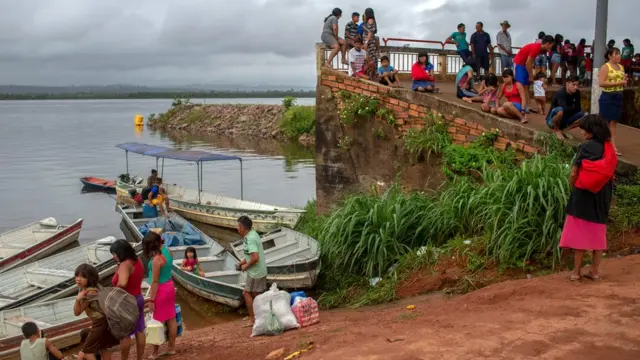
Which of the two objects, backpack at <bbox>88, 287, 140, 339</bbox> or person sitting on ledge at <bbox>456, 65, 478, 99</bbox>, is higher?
person sitting on ledge at <bbox>456, 65, 478, 99</bbox>

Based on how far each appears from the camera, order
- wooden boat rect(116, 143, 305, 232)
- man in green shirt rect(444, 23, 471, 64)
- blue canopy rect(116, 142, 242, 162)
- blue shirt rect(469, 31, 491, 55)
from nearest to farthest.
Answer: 1. blue shirt rect(469, 31, 491, 55)
2. man in green shirt rect(444, 23, 471, 64)
3. wooden boat rect(116, 143, 305, 232)
4. blue canopy rect(116, 142, 242, 162)

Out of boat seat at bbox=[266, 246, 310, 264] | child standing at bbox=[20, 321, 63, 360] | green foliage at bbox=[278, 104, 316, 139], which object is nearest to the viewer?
child standing at bbox=[20, 321, 63, 360]

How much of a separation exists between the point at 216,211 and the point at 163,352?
13136mm

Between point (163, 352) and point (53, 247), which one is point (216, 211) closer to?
point (53, 247)

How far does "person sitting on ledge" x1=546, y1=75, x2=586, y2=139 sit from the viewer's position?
410 inches

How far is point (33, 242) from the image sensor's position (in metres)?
17.9

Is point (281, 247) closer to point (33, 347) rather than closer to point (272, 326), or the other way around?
point (272, 326)

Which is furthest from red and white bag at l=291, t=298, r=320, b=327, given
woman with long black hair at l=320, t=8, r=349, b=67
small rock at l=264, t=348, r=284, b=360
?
woman with long black hair at l=320, t=8, r=349, b=67

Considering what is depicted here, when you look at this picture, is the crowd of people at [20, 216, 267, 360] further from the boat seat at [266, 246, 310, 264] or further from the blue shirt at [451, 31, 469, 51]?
the blue shirt at [451, 31, 469, 51]

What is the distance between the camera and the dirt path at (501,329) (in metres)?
5.08

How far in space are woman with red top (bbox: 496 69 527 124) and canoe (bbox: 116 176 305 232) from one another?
7.31 metres

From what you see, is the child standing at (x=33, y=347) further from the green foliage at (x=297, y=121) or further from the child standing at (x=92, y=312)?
the green foliage at (x=297, y=121)

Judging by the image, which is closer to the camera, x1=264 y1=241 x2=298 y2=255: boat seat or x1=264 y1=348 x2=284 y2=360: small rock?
x1=264 y1=348 x2=284 y2=360: small rock

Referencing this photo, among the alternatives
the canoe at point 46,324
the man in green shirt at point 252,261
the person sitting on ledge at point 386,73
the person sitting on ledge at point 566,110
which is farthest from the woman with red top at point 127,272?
the person sitting on ledge at point 386,73
